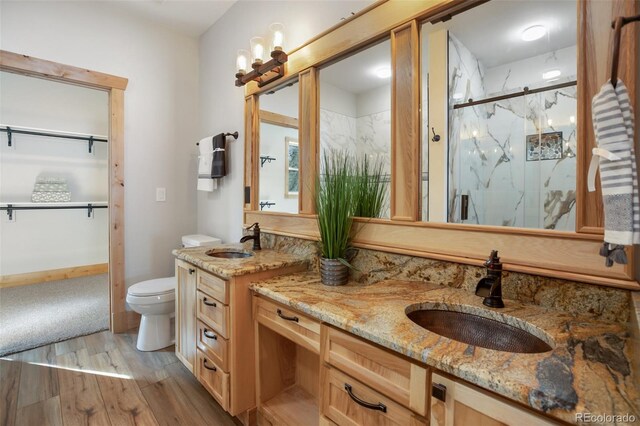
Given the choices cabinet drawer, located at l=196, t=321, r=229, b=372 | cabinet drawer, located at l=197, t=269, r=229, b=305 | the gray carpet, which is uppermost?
cabinet drawer, located at l=197, t=269, r=229, b=305

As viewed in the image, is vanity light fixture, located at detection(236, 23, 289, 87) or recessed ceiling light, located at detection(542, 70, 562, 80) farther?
vanity light fixture, located at detection(236, 23, 289, 87)

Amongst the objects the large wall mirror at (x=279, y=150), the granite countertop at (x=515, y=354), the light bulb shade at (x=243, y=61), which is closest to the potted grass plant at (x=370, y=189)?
the granite countertop at (x=515, y=354)

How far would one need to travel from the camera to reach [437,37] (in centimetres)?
132

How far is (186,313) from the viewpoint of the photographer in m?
1.92

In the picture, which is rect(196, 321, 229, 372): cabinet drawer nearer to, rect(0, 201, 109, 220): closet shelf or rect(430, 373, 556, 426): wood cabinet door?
rect(430, 373, 556, 426): wood cabinet door

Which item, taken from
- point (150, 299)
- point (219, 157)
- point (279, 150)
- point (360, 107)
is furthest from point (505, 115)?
point (150, 299)

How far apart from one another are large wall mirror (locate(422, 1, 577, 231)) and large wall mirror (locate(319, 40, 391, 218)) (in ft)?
0.68

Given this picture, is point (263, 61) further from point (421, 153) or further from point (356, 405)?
point (356, 405)

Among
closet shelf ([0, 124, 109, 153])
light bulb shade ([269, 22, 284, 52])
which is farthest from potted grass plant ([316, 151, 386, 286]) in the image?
closet shelf ([0, 124, 109, 153])

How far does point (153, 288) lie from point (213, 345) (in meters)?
0.98

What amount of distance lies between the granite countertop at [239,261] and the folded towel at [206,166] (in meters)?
0.85

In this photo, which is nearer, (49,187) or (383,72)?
(383,72)

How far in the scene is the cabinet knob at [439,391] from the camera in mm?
738

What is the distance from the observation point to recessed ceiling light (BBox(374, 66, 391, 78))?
1475 millimetres
